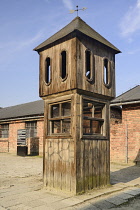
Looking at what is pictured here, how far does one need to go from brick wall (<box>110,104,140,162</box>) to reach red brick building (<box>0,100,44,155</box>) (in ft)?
20.7

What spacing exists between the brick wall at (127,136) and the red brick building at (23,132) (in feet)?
20.7

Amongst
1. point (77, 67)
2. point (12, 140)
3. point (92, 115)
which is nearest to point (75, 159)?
point (92, 115)

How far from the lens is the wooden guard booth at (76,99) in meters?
6.20

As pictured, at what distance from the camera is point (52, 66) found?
6.97 meters

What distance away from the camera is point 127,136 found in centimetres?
1245

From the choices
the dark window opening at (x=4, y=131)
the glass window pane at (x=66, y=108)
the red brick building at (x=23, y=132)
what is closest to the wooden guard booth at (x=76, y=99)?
the glass window pane at (x=66, y=108)

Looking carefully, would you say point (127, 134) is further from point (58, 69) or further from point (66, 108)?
point (58, 69)

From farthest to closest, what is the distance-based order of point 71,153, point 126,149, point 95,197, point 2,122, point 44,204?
1. point 2,122
2. point 126,149
3. point 71,153
4. point 95,197
5. point 44,204

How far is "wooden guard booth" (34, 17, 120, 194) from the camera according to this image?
6195mm

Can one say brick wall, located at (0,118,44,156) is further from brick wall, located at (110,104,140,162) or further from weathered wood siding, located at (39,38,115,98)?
weathered wood siding, located at (39,38,115,98)

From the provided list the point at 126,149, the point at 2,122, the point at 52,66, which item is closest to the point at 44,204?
the point at 52,66

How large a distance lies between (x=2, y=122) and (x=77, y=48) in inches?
666

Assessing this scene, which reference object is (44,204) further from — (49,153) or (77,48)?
(77,48)

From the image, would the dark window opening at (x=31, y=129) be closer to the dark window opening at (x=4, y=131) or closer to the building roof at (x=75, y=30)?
the dark window opening at (x=4, y=131)
